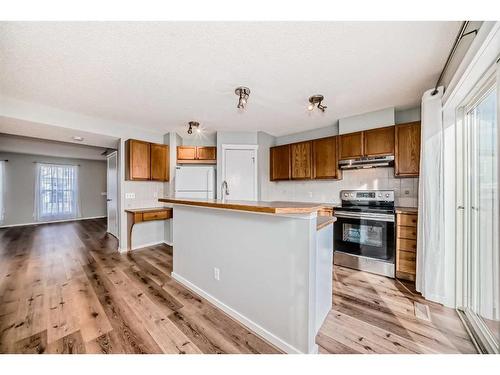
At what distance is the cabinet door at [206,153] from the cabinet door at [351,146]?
2489mm

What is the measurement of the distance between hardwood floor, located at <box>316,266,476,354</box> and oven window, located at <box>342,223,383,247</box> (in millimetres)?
587

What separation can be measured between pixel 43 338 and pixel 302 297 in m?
2.11

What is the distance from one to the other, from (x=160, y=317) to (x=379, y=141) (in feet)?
11.8

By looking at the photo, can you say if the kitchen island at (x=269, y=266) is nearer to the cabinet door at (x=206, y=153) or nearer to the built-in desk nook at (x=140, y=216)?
the built-in desk nook at (x=140, y=216)

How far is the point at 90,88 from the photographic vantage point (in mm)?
2365

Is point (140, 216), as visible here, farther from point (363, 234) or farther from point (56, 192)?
point (56, 192)

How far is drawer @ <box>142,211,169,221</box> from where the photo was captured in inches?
149

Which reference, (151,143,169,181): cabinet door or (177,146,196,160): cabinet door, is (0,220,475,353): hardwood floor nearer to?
(151,143,169,181): cabinet door

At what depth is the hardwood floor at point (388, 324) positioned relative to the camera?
1.50 metres

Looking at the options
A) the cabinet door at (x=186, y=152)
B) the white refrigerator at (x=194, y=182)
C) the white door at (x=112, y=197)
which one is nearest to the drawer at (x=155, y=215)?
the white refrigerator at (x=194, y=182)

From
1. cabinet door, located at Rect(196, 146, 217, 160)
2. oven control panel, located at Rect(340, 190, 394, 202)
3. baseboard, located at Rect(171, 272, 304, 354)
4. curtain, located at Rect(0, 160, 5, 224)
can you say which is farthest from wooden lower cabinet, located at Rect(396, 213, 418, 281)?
curtain, located at Rect(0, 160, 5, 224)

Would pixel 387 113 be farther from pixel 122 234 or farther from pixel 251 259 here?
pixel 122 234

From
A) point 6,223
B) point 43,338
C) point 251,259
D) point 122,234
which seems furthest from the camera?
point 6,223
